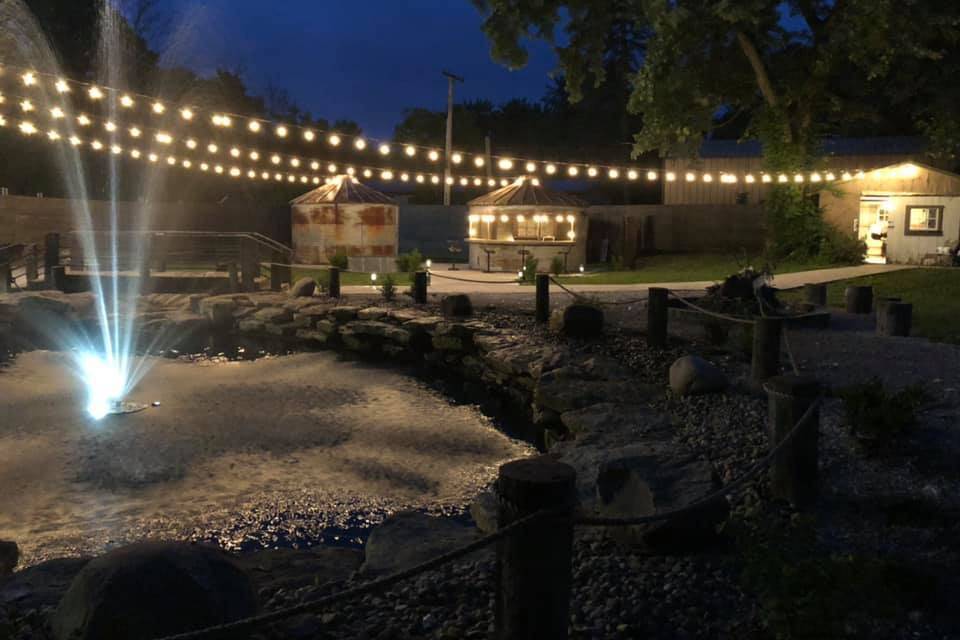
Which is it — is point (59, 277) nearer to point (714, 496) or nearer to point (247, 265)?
point (247, 265)

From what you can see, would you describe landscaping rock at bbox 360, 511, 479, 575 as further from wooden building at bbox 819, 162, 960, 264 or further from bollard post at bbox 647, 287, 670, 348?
wooden building at bbox 819, 162, 960, 264

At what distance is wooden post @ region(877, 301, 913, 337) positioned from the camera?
11.5 metres

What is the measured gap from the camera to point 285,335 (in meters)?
16.5

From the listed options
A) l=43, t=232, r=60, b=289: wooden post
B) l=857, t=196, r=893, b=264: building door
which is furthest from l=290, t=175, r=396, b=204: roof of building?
l=857, t=196, r=893, b=264: building door

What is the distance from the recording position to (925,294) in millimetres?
16203

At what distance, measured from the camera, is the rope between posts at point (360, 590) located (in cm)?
277

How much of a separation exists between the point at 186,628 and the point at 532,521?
1651 millimetres

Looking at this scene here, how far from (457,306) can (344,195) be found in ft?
40.3

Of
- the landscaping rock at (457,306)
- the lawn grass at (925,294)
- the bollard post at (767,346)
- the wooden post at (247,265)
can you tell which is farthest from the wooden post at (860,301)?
the wooden post at (247,265)

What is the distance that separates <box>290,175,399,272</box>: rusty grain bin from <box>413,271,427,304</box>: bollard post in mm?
9605

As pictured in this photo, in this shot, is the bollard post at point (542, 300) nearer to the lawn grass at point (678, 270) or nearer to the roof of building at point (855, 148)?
the lawn grass at point (678, 270)

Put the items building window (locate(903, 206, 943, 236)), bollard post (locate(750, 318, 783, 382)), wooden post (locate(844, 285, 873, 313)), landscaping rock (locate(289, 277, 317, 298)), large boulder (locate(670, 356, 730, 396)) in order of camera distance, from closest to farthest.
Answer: bollard post (locate(750, 318, 783, 382)) → large boulder (locate(670, 356, 730, 396)) → wooden post (locate(844, 285, 873, 313)) → landscaping rock (locate(289, 277, 317, 298)) → building window (locate(903, 206, 943, 236))

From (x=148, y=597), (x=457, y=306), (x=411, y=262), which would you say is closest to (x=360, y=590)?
(x=148, y=597)

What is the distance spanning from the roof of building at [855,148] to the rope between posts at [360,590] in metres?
28.7
